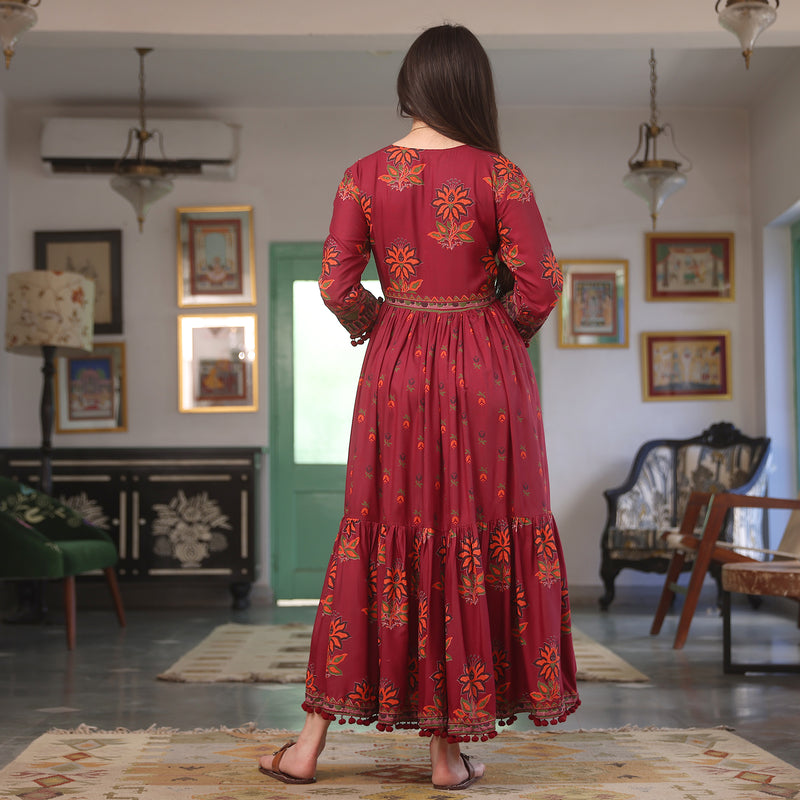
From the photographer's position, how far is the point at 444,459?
2180mm

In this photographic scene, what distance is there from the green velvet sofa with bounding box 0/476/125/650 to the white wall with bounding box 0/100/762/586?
1610 millimetres

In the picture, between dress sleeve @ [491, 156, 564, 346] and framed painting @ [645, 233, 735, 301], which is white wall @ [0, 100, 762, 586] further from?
dress sleeve @ [491, 156, 564, 346]

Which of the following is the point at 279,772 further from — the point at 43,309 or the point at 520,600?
the point at 43,309

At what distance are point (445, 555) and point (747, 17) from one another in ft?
8.30

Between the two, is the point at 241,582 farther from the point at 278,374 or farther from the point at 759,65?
the point at 759,65

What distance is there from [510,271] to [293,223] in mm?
4715

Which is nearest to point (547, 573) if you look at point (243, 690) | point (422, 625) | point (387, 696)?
point (422, 625)

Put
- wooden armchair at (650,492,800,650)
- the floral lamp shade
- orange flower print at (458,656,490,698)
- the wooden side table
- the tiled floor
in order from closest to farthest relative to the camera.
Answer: orange flower print at (458,656,490,698) < the tiled floor < the wooden side table < wooden armchair at (650,492,800,650) < the floral lamp shade

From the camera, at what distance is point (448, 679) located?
2.08 metres

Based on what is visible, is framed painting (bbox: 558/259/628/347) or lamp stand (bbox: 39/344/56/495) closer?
lamp stand (bbox: 39/344/56/495)

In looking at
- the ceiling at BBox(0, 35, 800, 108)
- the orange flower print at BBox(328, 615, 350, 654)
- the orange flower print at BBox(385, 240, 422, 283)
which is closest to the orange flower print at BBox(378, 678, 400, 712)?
the orange flower print at BBox(328, 615, 350, 654)

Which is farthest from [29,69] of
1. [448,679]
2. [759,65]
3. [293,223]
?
[448,679]

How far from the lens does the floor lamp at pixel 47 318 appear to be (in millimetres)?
5367

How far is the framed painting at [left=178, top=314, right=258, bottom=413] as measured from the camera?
6680 mm
